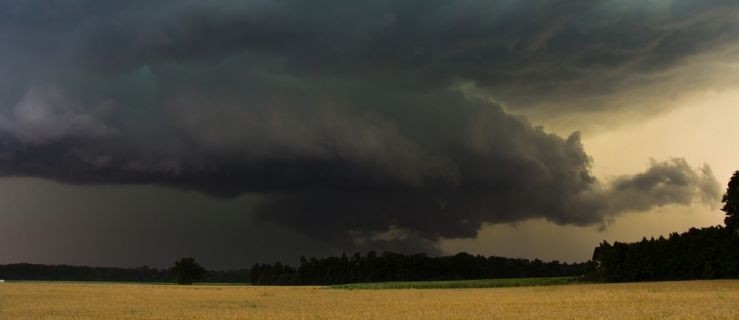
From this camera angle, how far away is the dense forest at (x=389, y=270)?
17412 cm

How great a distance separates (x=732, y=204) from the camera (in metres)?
88.3

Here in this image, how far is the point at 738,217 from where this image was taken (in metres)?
88.3

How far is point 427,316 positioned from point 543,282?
67235 millimetres

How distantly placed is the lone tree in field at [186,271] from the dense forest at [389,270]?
1007 inches

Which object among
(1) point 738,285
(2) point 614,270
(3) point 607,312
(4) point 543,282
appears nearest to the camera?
(3) point 607,312

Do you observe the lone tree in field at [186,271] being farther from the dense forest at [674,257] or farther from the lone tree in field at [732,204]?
the lone tree in field at [732,204]

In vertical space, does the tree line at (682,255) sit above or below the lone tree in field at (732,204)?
below

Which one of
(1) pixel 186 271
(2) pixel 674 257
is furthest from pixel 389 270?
(2) pixel 674 257

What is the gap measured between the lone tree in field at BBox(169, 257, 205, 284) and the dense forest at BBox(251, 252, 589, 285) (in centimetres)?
2559

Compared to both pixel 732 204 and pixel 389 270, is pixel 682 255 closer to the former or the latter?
pixel 732 204

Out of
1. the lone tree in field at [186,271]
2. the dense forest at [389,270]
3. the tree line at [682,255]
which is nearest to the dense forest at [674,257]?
the tree line at [682,255]

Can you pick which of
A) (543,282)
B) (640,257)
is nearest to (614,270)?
(640,257)

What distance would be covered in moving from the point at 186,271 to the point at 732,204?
126 meters

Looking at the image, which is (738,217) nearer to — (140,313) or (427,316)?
(427,316)
